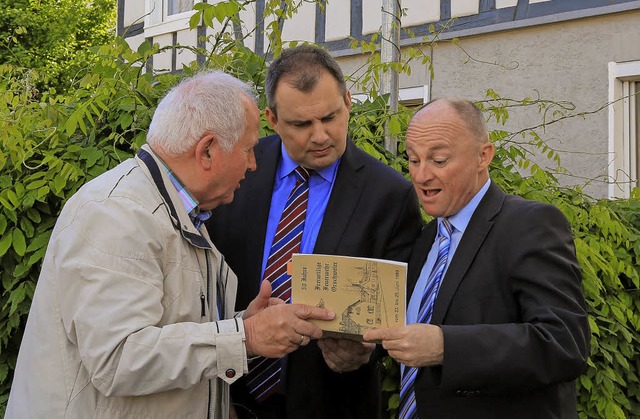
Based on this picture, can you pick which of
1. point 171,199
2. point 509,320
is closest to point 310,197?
point 171,199

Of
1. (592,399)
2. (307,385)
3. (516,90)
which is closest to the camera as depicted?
(307,385)

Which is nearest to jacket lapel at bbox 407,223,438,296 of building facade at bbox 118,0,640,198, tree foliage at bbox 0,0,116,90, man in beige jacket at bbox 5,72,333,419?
man in beige jacket at bbox 5,72,333,419

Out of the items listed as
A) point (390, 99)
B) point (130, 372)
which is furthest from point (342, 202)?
point (390, 99)

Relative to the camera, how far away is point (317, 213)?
3422 mm

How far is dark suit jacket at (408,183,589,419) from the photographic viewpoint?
2.56m

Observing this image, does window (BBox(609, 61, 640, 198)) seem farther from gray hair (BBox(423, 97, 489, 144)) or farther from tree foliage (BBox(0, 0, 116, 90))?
tree foliage (BBox(0, 0, 116, 90))

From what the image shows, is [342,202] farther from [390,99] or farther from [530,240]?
[390,99]

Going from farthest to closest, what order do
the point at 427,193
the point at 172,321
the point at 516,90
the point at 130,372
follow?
1. the point at 516,90
2. the point at 427,193
3. the point at 172,321
4. the point at 130,372

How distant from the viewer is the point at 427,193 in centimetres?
292

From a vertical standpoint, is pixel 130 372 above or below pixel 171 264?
below

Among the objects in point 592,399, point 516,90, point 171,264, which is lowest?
point 592,399

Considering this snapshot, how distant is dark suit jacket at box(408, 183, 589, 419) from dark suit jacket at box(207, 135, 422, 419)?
1.77ft

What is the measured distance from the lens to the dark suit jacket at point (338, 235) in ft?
10.8

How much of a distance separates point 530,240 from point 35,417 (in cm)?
160
